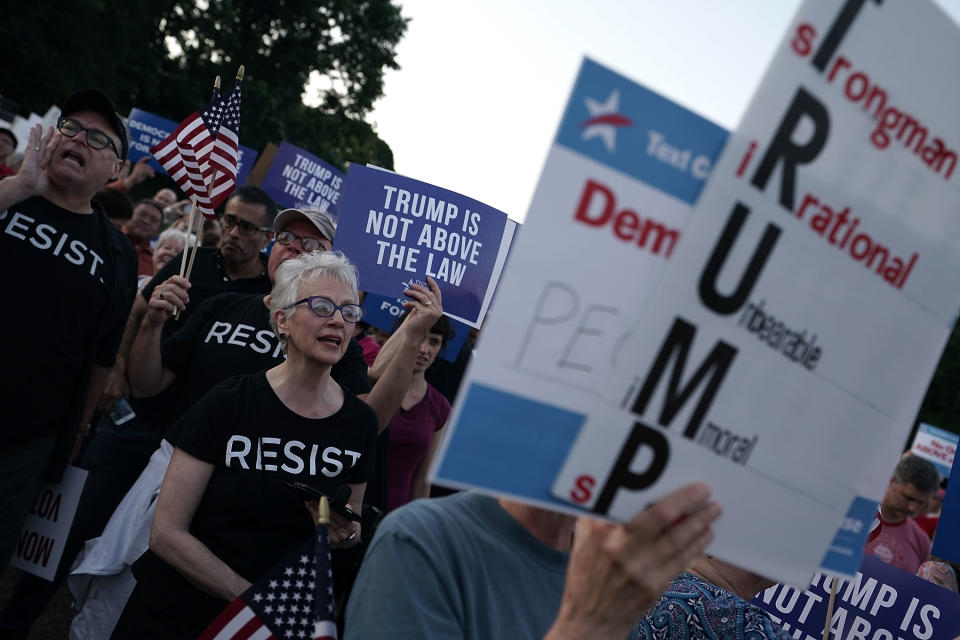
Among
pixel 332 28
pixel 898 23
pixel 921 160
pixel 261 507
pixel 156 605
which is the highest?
pixel 332 28

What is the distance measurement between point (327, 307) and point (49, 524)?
66.7 inches

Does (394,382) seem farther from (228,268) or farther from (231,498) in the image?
(228,268)

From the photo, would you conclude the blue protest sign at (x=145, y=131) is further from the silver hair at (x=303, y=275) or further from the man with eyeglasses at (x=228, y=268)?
the silver hair at (x=303, y=275)

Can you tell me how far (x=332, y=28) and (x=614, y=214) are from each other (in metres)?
33.7

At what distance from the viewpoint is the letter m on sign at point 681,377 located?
138 cm

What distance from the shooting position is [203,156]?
4773mm

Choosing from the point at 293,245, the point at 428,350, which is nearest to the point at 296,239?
the point at 293,245

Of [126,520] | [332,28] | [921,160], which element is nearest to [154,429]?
[126,520]

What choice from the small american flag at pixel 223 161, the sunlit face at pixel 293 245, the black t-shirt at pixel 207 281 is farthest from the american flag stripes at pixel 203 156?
the sunlit face at pixel 293 245

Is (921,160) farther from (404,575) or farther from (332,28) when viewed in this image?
(332,28)

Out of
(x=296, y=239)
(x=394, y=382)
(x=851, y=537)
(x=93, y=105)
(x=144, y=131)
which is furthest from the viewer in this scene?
(x=144, y=131)

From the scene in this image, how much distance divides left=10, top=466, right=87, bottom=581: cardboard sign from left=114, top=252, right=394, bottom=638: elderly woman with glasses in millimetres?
1001

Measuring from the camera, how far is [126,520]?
3.45m

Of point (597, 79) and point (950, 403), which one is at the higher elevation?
point (950, 403)
